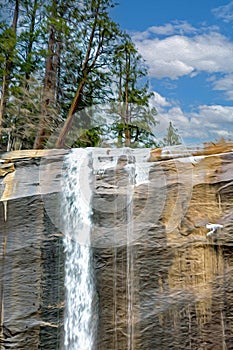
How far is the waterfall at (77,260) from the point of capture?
13.4ft

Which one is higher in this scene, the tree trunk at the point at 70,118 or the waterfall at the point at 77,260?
the tree trunk at the point at 70,118

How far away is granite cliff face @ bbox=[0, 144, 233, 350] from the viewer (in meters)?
3.88

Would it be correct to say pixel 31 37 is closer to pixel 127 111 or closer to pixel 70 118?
pixel 70 118

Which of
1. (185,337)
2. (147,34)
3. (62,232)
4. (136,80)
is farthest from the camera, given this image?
(136,80)

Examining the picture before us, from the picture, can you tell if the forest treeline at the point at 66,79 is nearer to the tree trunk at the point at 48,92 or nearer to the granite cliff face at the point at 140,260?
the tree trunk at the point at 48,92

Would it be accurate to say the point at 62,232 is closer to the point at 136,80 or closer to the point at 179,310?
the point at 179,310

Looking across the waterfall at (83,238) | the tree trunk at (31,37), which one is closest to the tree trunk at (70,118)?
the tree trunk at (31,37)

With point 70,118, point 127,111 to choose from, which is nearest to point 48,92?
point 70,118

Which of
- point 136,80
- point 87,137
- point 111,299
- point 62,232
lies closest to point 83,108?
point 87,137

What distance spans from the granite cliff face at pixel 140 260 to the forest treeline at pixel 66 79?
358 cm

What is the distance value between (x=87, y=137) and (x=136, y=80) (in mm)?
2088

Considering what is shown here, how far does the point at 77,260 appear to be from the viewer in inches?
167

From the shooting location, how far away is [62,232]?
169 inches

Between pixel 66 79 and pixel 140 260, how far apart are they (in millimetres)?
5514
